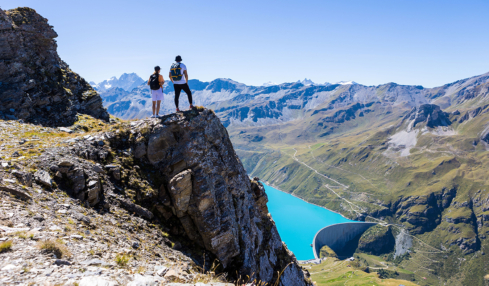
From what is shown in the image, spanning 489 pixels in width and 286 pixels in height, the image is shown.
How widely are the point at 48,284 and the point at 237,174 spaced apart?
15.7 meters

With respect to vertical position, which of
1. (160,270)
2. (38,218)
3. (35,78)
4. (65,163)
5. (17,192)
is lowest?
(160,270)

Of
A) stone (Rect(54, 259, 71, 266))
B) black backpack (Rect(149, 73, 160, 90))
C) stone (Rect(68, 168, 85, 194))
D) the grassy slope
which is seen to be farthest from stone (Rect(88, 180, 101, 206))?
the grassy slope

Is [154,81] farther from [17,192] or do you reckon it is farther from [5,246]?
[5,246]

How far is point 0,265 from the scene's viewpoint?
6227 mm

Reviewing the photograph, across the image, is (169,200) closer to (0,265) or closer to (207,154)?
(207,154)

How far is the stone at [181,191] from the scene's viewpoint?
49.6 ft

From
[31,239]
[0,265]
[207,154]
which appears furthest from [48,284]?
[207,154]

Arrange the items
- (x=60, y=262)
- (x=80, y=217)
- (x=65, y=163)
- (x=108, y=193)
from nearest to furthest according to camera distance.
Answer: (x=60, y=262) < (x=80, y=217) < (x=65, y=163) < (x=108, y=193)

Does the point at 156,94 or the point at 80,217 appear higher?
the point at 156,94

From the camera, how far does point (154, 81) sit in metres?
17.9

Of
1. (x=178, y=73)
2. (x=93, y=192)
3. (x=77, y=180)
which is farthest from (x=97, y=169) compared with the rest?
(x=178, y=73)

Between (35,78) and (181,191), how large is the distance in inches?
725

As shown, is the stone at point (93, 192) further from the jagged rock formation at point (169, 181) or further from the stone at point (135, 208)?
the stone at point (135, 208)

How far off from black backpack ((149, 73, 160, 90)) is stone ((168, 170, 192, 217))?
7019mm
